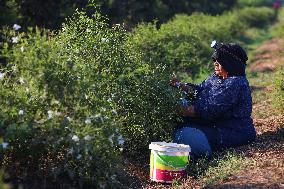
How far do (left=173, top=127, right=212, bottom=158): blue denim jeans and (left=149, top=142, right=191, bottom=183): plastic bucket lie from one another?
0.49 m

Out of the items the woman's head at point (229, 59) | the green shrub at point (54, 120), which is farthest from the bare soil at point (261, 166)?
the woman's head at point (229, 59)

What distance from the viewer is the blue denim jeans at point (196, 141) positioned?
19.9ft

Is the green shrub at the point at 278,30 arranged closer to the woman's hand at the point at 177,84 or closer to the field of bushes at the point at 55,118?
the woman's hand at the point at 177,84

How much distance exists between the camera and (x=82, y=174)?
486 centimetres

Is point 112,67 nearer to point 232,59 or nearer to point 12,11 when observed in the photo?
point 232,59

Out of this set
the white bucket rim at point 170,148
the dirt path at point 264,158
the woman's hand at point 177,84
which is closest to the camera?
the dirt path at point 264,158

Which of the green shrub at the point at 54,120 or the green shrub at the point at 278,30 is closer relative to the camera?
the green shrub at the point at 54,120

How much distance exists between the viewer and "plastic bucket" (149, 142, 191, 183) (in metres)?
5.52

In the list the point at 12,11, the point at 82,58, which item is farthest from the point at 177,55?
the point at 82,58

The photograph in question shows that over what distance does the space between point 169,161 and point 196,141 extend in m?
0.62

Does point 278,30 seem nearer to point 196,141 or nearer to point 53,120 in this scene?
point 196,141

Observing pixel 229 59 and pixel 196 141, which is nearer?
pixel 196 141

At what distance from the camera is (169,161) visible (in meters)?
5.54

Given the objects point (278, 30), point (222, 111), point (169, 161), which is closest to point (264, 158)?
point (222, 111)
